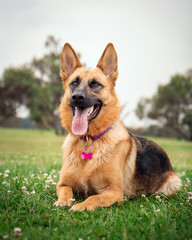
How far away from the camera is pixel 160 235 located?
6.73 feet

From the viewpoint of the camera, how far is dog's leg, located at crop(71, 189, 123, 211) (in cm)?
272

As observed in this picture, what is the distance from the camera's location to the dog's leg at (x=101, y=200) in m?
2.72

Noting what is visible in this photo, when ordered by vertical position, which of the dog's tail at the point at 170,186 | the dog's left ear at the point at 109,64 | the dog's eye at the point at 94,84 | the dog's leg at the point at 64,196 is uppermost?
the dog's left ear at the point at 109,64

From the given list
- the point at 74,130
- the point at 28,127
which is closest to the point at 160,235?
the point at 74,130

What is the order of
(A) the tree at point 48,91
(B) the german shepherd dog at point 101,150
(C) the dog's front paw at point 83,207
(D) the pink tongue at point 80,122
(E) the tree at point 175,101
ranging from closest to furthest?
1. (C) the dog's front paw at point 83,207
2. (B) the german shepherd dog at point 101,150
3. (D) the pink tongue at point 80,122
4. (A) the tree at point 48,91
5. (E) the tree at point 175,101

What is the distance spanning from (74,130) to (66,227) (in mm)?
1623

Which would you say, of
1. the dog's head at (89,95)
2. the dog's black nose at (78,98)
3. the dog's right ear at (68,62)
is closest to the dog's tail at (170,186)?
the dog's head at (89,95)

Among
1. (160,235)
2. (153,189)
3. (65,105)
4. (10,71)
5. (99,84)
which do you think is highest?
(10,71)

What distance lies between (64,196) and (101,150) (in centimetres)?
91

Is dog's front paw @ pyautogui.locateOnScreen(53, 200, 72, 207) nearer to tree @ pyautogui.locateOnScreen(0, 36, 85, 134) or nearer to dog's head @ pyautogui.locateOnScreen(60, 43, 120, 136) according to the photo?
dog's head @ pyautogui.locateOnScreen(60, 43, 120, 136)

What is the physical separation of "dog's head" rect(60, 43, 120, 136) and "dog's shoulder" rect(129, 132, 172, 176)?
34.3 inches

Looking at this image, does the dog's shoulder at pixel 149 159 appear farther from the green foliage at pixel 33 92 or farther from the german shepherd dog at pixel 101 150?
the green foliage at pixel 33 92

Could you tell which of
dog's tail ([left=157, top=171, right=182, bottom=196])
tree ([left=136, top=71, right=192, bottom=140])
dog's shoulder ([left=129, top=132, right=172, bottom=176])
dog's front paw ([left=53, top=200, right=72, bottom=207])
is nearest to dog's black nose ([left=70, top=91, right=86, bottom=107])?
dog's shoulder ([left=129, top=132, right=172, bottom=176])

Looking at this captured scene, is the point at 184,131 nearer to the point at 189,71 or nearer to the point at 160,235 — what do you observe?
the point at 189,71
